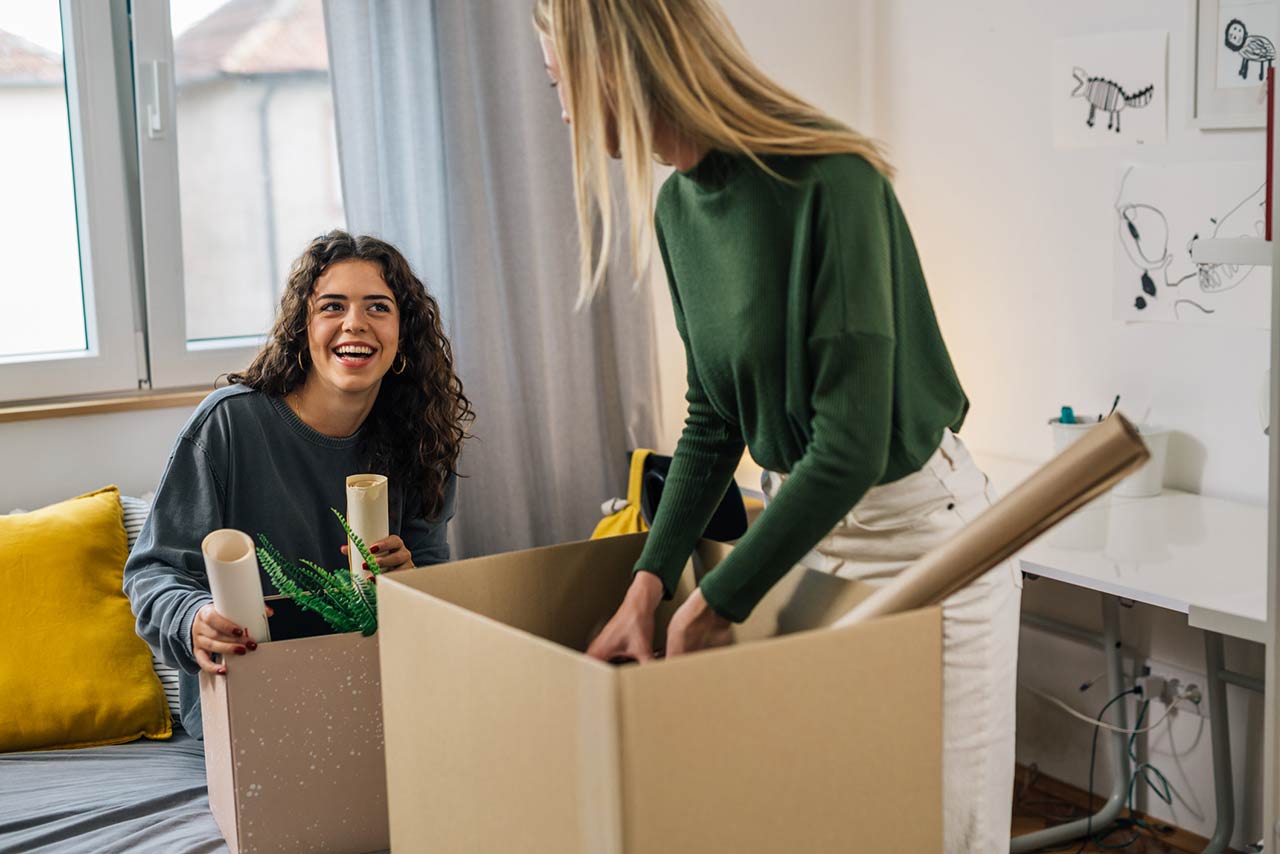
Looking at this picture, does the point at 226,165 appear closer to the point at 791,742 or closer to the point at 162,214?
the point at 162,214

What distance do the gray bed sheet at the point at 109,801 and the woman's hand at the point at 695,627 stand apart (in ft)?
2.89

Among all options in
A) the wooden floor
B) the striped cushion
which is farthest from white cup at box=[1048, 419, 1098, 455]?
the striped cushion

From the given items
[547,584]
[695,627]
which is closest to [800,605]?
[695,627]

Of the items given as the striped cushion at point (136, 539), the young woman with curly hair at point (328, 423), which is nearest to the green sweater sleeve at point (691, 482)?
the young woman with curly hair at point (328, 423)

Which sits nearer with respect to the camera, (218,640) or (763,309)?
(763,309)

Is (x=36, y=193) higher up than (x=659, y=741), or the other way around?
(x=36, y=193)

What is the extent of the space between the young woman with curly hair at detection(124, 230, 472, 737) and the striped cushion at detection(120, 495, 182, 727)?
0.25m

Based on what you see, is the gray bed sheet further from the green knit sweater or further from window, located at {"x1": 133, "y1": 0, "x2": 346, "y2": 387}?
window, located at {"x1": 133, "y1": 0, "x2": 346, "y2": 387}

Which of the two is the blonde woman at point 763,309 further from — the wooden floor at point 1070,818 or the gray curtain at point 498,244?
the gray curtain at point 498,244

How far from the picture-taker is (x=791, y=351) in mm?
871

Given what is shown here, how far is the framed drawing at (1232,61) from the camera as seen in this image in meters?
2.17

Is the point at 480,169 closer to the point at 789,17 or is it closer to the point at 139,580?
the point at 789,17

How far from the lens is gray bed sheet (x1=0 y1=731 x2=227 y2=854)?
147cm

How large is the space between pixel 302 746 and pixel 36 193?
178 centimetres
